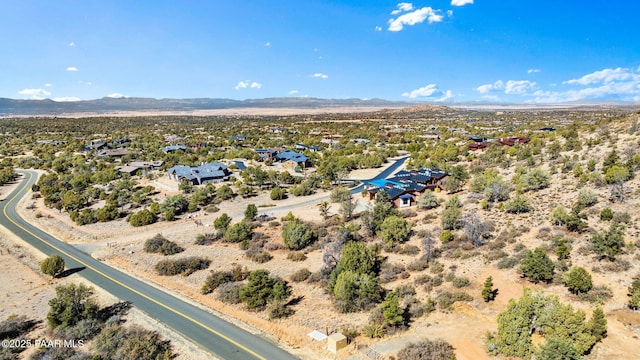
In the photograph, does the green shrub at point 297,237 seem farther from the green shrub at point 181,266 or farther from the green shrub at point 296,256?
the green shrub at point 181,266

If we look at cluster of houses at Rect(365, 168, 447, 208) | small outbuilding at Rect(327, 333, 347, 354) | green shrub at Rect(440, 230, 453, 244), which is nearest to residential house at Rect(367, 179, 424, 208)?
cluster of houses at Rect(365, 168, 447, 208)

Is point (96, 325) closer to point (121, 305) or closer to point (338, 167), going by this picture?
point (121, 305)

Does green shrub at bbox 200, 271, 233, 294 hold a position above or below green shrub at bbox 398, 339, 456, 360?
below

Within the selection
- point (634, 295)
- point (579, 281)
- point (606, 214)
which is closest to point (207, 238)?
point (579, 281)

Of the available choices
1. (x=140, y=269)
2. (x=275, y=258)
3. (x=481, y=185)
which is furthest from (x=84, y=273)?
(x=481, y=185)

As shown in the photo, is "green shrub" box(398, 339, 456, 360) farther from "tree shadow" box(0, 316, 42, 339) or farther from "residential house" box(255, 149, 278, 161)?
"residential house" box(255, 149, 278, 161)

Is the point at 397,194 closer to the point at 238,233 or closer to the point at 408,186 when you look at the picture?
the point at 408,186
